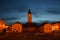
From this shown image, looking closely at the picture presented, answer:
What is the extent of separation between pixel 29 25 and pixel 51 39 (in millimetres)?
42352

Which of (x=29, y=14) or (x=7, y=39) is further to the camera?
(x=29, y=14)

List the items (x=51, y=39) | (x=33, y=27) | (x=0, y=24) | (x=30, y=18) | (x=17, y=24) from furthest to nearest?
(x=30, y=18) < (x=33, y=27) < (x=17, y=24) < (x=0, y=24) < (x=51, y=39)

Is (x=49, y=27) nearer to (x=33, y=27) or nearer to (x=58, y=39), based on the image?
(x=33, y=27)

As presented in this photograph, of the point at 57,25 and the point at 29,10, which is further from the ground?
the point at 29,10

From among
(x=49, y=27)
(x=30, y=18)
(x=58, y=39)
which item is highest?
(x=30, y=18)

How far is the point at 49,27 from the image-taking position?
5125 cm

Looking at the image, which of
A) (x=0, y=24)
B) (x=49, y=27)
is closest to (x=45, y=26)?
(x=49, y=27)

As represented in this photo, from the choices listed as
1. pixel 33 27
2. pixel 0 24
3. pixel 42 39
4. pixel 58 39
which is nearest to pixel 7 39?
pixel 42 39

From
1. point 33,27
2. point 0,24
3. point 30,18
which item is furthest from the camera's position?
point 30,18

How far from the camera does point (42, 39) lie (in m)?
20.2

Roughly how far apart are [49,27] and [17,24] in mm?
9587

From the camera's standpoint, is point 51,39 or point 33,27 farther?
point 33,27

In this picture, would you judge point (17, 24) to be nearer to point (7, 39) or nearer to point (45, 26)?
point (45, 26)

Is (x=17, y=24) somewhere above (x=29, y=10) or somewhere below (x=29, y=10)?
below
